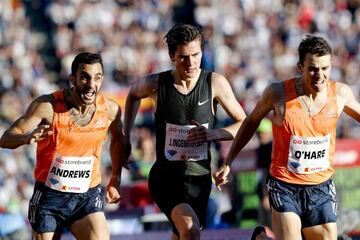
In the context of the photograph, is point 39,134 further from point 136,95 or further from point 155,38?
point 155,38

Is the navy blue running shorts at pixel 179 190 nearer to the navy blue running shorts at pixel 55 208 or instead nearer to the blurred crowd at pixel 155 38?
the navy blue running shorts at pixel 55 208

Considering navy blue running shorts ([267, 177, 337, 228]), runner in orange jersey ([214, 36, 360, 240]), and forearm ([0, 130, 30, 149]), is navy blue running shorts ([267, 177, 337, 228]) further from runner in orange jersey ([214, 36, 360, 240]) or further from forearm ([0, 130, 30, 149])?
forearm ([0, 130, 30, 149])

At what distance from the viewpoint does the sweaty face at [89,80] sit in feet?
33.8

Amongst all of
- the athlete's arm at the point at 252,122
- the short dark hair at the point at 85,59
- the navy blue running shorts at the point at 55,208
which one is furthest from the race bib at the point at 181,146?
the short dark hair at the point at 85,59

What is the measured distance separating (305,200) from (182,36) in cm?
172

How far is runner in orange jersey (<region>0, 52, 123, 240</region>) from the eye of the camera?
407 inches

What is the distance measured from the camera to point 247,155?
15867 millimetres

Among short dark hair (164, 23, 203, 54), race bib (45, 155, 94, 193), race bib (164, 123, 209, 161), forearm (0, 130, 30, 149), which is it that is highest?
short dark hair (164, 23, 203, 54)

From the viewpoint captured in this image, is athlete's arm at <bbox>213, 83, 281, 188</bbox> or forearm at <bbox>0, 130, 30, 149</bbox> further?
athlete's arm at <bbox>213, 83, 281, 188</bbox>

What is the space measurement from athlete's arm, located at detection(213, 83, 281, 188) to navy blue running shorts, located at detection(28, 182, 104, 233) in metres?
1.08

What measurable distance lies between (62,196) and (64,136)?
1.65 ft

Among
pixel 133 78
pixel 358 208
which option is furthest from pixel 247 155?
pixel 133 78

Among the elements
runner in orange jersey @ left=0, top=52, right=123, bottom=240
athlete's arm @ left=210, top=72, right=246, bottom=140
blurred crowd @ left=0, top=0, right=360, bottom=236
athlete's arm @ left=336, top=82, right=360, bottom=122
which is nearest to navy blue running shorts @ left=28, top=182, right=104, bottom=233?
runner in orange jersey @ left=0, top=52, right=123, bottom=240

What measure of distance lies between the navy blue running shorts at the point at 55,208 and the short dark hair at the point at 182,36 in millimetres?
1459
